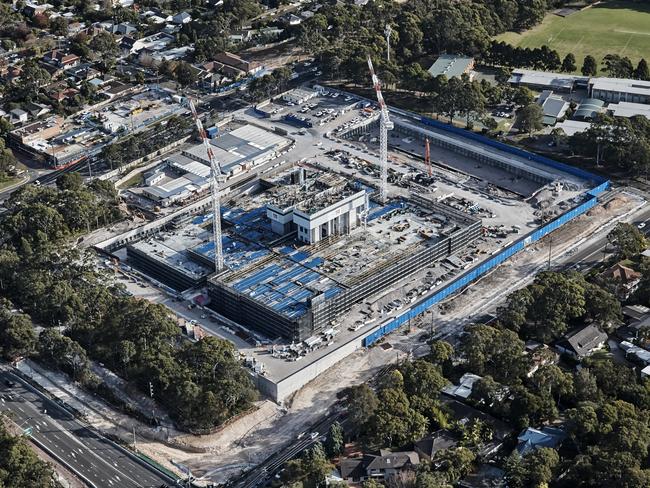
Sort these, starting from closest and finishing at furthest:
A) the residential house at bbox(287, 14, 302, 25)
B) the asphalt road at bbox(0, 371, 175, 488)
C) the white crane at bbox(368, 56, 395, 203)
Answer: the asphalt road at bbox(0, 371, 175, 488) → the white crane at bbox(368, 56, 395, 203) → the residential house at bbox(287, 14, 302, 25)

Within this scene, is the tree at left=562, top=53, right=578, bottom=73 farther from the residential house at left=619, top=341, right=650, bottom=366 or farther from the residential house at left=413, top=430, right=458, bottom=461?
the residential house at left=413, top=430, right=458, bottom=461

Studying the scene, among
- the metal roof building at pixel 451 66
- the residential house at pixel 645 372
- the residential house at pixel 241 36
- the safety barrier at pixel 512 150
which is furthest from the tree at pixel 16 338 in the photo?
the residential house at pixel 241 36

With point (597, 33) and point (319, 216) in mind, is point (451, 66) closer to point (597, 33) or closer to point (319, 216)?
point (597, 33)

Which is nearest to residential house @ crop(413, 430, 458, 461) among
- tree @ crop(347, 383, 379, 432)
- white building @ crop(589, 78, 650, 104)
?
tree @ crop(347, 383, 379, 432)

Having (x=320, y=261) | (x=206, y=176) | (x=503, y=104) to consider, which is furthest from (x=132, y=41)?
(x=320, y=261)

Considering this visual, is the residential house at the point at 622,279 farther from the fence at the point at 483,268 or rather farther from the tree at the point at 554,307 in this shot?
the fence at the point at 483,268

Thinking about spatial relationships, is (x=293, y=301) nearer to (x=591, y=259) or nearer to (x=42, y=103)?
(x=591, y=259)

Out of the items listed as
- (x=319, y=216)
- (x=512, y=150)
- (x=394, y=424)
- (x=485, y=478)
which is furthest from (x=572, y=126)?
(x=485, y=478)
